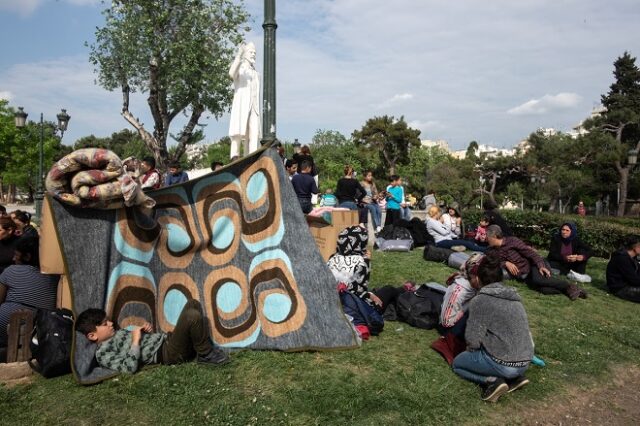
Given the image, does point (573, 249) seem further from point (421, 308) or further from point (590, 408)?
point (590, 408)

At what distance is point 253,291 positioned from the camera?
4.61 metres

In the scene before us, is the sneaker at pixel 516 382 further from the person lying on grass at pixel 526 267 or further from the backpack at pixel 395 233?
the backpack at pixel 395 233

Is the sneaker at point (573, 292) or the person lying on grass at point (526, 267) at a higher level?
the person lying on grass at point (526, 267)

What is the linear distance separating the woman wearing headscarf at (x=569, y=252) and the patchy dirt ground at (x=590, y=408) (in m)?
4.33

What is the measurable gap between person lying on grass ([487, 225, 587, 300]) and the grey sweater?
3201mm

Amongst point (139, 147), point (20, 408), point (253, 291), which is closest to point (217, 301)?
point (253, 291)

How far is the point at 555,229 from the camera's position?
1286cm

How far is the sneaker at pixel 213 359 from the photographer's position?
4.24 metres

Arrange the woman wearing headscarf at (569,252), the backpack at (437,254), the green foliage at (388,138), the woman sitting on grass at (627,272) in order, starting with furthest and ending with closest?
the green foliage at (388,138) < the backpack at (437,254) < the woman wearing headscarf at (569,252) < the woman sitting on grass at (627,272)

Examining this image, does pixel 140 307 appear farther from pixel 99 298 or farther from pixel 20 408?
pixel 20 408

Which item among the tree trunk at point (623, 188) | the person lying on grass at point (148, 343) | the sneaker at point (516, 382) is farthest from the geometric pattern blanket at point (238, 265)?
the tree trunk at point (623, 188)

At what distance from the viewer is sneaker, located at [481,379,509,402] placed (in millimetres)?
3850

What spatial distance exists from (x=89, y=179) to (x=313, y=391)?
8.42 feet

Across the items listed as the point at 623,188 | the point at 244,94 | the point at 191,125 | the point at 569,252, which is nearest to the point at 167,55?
the point at 191,125
